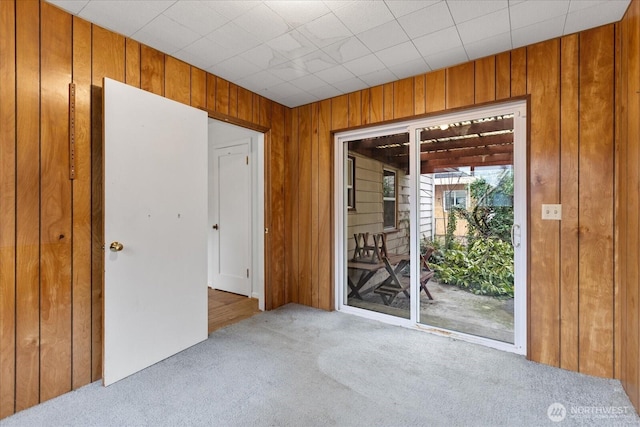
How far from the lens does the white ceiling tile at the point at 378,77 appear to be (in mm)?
2799

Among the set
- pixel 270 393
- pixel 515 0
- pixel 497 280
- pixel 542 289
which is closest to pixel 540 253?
pixel 542 289

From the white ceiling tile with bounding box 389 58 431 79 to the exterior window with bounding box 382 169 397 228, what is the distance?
92 centimetres

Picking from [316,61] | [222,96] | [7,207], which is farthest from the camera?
[222,96]

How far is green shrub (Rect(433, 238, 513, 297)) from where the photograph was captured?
8.61ft

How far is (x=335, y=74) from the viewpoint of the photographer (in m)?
2.81

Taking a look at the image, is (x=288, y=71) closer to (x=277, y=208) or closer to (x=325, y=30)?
(x=325, y=30)

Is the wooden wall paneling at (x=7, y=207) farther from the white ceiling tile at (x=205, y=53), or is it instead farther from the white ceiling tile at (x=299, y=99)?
the white ceiling tile at (x=299, y=99)

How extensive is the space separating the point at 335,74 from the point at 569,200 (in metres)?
2.08

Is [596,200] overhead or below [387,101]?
below

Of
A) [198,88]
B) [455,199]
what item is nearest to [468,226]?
[455,199]

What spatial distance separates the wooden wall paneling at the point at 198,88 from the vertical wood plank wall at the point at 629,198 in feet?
9.75

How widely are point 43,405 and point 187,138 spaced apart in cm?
195

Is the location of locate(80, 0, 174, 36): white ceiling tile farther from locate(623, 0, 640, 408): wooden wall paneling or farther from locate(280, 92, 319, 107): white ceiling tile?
locate(623, 0, 640, 408): wooden wall paneling

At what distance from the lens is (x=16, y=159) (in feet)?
5.81
